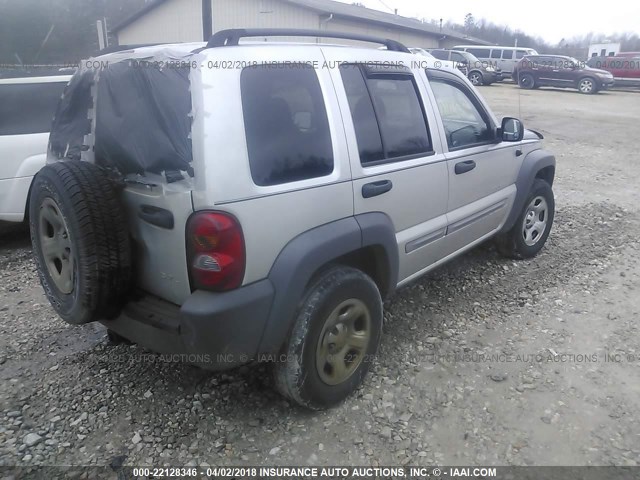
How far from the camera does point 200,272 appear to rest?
2273mm

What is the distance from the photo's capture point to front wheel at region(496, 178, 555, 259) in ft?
15.5

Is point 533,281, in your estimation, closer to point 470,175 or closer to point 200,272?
point 470,175

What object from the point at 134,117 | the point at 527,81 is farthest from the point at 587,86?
the point at 134,117

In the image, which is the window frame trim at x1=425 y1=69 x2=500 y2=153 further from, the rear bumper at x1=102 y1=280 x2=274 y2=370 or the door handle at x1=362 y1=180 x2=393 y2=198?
the rear bumper at x1=102 y1=280 x2=274 y2=370

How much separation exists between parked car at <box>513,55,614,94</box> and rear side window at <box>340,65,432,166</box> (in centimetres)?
2296

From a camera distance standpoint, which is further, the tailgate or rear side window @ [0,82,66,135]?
rear side window @ [0,82,66,135]

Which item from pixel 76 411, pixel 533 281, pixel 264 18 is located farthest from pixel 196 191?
pixel 264 18

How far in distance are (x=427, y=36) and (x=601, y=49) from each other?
38.5 feet

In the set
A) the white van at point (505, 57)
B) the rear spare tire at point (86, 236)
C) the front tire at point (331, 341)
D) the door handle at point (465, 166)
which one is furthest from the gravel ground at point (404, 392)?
the white van at point (505, 57)

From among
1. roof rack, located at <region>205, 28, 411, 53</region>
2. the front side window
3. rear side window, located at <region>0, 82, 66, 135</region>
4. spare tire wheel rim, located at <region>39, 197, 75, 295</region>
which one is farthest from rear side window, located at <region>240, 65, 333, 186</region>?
rear side window, located at <region>0, 82, 66, 135</region>

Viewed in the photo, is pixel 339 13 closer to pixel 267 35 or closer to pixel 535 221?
pixel 535 221

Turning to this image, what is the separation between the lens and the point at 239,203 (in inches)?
88.1

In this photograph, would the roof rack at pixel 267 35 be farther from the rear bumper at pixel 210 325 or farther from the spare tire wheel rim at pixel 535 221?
the spare tire wheel rim at pixel 535 221

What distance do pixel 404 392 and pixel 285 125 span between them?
5.43 ft
